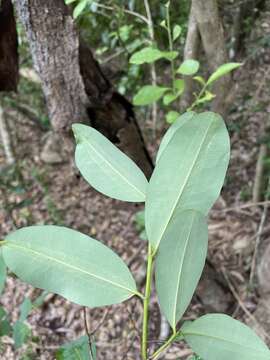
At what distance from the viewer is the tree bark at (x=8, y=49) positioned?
95 cm

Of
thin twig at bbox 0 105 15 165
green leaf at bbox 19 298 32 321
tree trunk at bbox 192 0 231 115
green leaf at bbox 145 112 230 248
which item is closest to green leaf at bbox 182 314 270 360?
green leaf at bbox 145 112 230 248

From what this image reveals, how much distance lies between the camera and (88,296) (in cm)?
43

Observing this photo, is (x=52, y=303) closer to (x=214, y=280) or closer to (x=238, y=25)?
(x=214, y=280)

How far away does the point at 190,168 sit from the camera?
0.44 m

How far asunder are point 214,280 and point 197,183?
40.4 inches

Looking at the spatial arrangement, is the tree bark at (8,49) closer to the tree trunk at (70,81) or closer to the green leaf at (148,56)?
the tree trunk at (70,81)

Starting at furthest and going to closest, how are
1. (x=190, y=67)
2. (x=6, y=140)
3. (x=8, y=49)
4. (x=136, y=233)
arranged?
(x=6, y=140), (x=136, y=233), (x=8, y=49), (x=190, y=67)

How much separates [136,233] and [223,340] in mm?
1443

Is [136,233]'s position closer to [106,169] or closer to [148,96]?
[148,96]

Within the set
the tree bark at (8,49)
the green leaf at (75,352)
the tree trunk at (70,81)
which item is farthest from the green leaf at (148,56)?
the green leaf at (75,352)

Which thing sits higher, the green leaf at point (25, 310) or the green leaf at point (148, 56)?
the green leaf at point (148, 56)

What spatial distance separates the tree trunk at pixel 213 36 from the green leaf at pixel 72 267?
65 cm

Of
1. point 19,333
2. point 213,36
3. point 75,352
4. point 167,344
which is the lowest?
point 19,333

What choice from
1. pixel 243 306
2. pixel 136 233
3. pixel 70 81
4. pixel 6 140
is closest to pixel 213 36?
pixel 70 81
